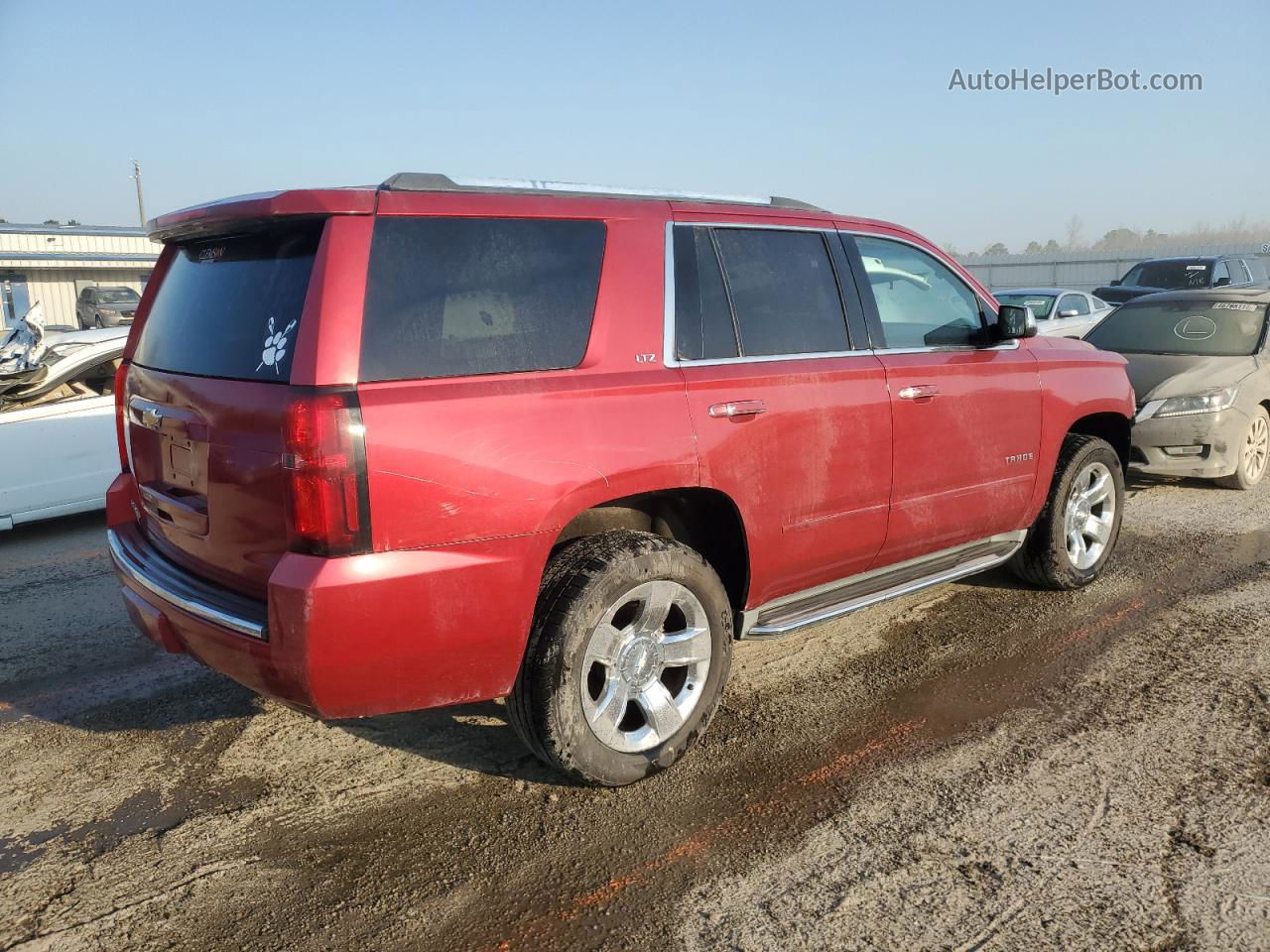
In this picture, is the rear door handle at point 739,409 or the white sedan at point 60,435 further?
the white sedan at point 60,435

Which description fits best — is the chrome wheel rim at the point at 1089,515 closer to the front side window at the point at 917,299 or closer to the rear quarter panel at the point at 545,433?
the front side window at the point at 917,299

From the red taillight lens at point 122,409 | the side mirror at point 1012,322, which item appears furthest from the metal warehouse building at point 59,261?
the side mirror at point 1012,322

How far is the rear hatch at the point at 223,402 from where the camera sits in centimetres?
284

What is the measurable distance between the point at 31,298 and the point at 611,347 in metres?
37.9

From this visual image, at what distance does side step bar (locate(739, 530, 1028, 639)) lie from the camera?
3.87 meters

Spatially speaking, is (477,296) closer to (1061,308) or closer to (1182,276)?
(1061,308)

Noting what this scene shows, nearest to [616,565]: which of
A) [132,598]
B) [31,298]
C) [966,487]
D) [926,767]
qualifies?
[926,767]

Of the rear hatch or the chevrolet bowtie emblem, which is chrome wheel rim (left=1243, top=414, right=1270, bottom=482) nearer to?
the rear hatch

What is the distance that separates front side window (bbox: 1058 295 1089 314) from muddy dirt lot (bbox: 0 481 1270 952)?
454 inches

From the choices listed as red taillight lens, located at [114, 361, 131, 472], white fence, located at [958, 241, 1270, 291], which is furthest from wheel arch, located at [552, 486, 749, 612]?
white fence, located at [958, 241, 1270, 291]

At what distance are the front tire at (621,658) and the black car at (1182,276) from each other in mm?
16626

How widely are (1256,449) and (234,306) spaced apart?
7.95m

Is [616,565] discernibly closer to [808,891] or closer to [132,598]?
[808,891]

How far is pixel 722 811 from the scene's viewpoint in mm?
3234
